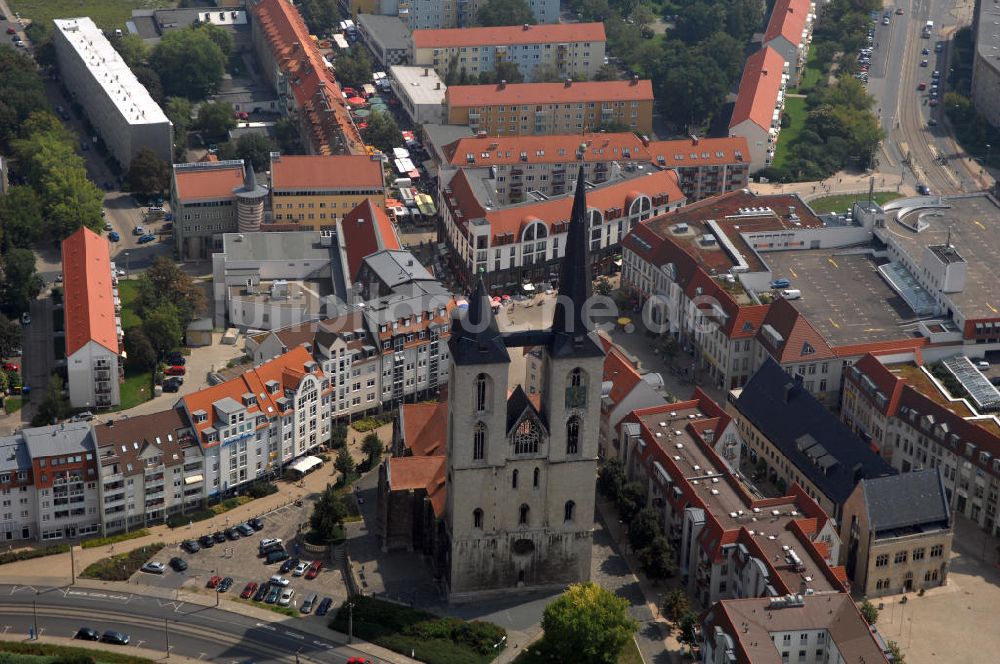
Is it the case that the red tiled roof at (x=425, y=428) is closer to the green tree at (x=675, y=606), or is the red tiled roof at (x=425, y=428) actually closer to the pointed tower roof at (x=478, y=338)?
the pointed tower roof at (x=478, y=338)

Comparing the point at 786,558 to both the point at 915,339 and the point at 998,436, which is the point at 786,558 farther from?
the point at 915,339

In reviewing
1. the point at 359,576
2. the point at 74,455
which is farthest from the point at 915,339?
the point at 74,455

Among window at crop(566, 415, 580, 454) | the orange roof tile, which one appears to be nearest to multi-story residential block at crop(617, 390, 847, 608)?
window at crop(566, 415, 580, 454)

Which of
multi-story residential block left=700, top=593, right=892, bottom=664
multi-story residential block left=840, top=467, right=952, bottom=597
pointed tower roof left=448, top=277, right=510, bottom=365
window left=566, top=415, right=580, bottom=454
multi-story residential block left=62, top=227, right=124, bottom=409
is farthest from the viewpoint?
multi-story residential block left=62, top=227, right=124, bottom=409

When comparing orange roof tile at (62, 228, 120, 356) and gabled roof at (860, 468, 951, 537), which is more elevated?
orange roof tile at (62, 228, 120, 356)

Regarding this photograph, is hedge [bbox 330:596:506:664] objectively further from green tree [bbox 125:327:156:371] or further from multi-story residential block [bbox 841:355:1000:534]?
green tree [bbox 125:327:156:371]

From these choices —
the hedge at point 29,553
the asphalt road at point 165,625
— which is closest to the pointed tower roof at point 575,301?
the asphalt road at point 165,625

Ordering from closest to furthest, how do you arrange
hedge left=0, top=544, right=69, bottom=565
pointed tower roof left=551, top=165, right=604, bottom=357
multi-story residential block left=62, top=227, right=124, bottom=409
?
pointed tower roof left=551, top=165, right=604, bottom=357, hedge left=0, top=544, right=69, bottom=565, multi-story residential block left=62, top=227, right=124, bottom=409

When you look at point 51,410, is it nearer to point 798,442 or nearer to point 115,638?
point 115,638
